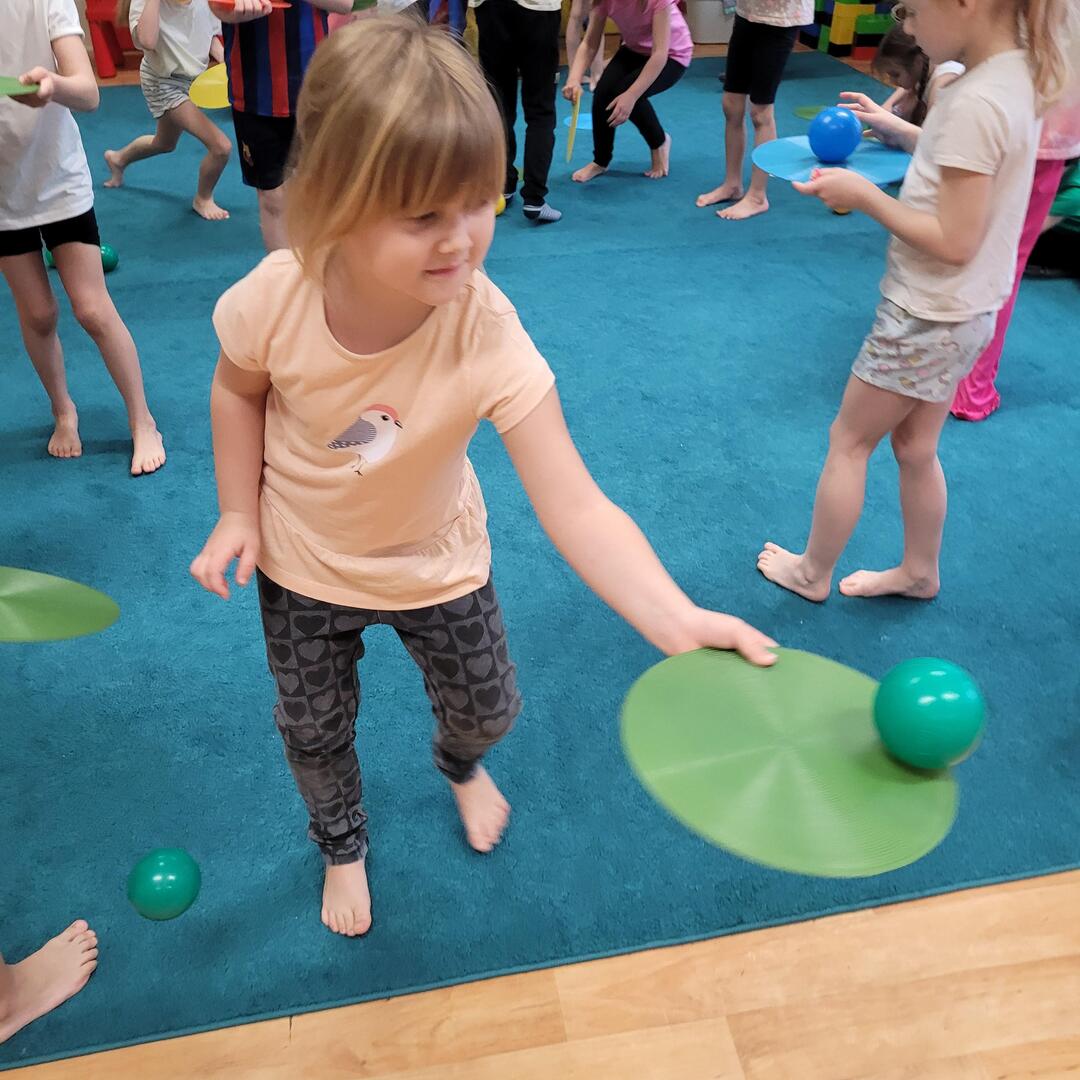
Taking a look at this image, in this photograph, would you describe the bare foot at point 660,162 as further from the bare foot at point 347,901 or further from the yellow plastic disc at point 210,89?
the bare foot at point 347,901

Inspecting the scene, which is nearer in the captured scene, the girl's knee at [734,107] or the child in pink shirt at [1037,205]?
the child in pink shirt at [1037,205]

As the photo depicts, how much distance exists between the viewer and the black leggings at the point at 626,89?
3.34 meters

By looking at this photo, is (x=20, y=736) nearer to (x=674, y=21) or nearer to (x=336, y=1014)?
(x=336, y=1014)

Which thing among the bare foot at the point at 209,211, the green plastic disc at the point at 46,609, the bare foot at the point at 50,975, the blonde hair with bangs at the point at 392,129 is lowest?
the bare foot at the point at 50,975

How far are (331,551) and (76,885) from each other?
0.65 metres

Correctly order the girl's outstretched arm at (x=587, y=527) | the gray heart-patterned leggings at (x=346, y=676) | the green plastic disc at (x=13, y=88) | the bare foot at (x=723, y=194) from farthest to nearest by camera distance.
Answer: the bare foot at (x=723, y=194)
the green plastic disc at (x=13, y=88)
the gray heart-patterned leggings at (x=346, y=676)
the girl's outstretched arm at (x=587, y=527)

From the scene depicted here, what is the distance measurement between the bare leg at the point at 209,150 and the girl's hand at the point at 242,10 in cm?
109

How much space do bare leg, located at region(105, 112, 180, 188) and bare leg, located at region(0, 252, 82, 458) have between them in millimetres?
1418

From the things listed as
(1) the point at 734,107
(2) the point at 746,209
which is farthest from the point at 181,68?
(2) the point at 746,209

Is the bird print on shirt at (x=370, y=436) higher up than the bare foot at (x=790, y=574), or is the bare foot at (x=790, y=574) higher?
the bird print on shirt at (x=370, y=436)

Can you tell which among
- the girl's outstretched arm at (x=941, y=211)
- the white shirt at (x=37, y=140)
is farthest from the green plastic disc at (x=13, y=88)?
the girl's outstretched arm at (x=941, y=211)

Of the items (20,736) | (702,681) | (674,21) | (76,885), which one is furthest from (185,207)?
(702,681)

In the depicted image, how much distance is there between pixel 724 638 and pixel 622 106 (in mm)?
2866

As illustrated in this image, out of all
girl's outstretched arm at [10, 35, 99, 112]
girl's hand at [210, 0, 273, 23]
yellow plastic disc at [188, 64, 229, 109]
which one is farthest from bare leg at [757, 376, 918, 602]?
yellow plastic disc at [188, 64, 229, 109]
